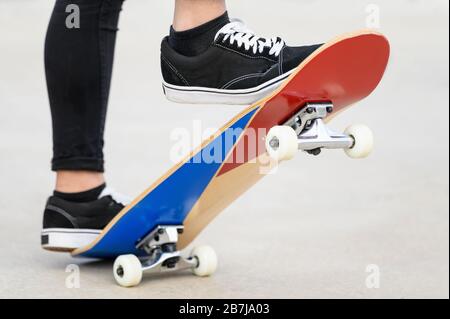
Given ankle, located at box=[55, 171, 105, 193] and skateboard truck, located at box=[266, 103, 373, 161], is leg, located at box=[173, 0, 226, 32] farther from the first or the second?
ankle, located at box=[55, 171, 105, 193]

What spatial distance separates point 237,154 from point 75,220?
0.63m

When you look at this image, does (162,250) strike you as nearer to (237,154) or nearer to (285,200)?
(237,154)

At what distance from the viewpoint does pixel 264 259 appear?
363 centimetres

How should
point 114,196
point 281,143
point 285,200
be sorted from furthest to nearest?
point 285,200
point 114,196
point 281,143

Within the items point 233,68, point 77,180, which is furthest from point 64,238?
point 233,68

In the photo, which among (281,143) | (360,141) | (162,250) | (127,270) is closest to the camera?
(281,143)

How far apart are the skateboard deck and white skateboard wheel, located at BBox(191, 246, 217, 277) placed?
0.21 ft

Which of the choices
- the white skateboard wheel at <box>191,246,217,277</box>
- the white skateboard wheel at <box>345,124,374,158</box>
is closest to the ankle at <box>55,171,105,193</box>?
the white skateboard wheel at <box>191,246,217,277</box>

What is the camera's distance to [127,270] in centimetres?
306

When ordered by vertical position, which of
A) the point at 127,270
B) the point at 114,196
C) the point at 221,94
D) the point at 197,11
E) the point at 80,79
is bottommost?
the point at 127,270

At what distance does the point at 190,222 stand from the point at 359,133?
2.22 feet

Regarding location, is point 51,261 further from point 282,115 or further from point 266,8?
point 266,8

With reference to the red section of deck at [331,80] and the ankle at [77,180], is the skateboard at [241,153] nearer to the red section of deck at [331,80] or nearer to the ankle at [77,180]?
the red section of deck at [331,80]

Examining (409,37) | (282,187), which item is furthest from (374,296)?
(409,37)
